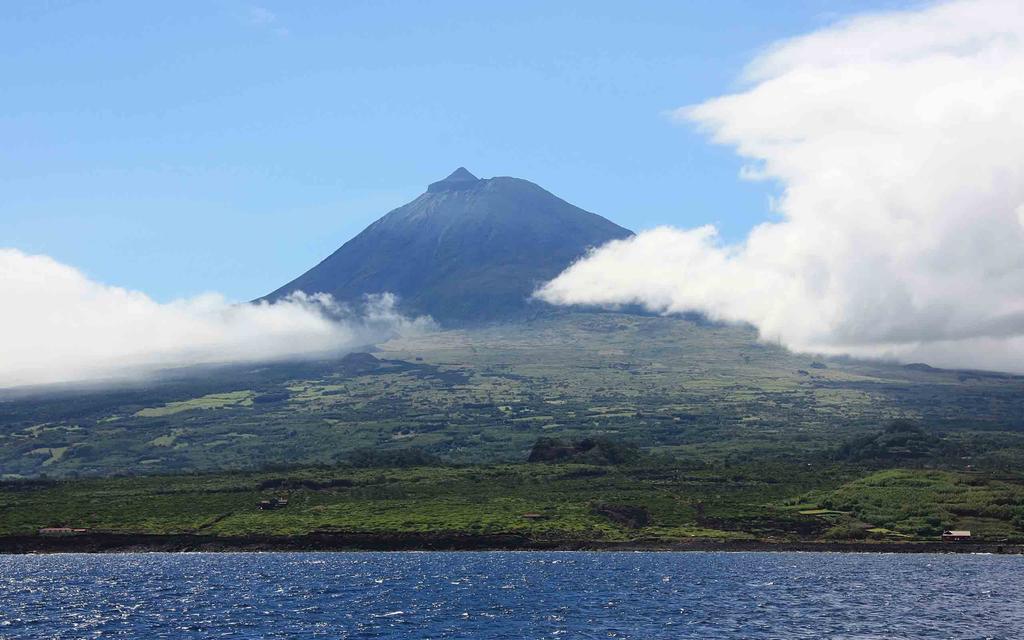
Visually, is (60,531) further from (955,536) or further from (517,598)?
(955,536)

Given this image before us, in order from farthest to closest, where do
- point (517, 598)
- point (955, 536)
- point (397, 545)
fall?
point (955, 536) < point (397, 545) < point (517, 598)

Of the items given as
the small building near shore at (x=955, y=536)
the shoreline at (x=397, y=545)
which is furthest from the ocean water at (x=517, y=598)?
the small building near shore at (x=955, y=536)

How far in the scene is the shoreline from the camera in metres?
181

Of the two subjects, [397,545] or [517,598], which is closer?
[517,598]

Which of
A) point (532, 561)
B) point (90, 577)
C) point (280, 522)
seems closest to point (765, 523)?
point (532, 561)

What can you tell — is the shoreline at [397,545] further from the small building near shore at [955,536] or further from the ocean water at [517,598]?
the ocean water at [517,598]

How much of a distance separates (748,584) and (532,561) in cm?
4348

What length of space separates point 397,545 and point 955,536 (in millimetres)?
94377

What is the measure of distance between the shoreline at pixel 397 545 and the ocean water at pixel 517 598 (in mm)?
12660

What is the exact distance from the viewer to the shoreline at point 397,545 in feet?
593

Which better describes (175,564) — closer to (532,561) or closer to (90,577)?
(90,577)

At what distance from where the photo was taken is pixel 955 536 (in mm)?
184625

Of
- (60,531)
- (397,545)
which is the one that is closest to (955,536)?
(397,545)

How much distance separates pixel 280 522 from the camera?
195625mm
